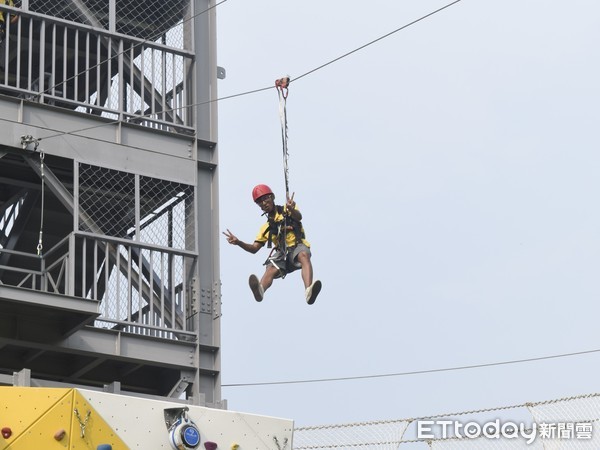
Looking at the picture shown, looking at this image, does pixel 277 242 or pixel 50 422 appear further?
pixel 277 242

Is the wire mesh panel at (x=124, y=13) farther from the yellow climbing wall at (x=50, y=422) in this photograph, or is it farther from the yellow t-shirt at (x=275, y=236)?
the yellow climbing wall at (x=50, y=422)

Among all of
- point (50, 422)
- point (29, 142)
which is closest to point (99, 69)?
point (29, 142)

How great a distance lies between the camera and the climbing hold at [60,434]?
13625 millimetres

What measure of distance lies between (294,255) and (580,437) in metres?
6.28

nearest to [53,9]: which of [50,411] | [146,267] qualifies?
[146,267]

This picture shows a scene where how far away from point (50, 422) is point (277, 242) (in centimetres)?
722

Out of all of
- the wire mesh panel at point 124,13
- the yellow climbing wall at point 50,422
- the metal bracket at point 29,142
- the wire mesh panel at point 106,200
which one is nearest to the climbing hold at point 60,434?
the yellow climbing wall at point 50,422

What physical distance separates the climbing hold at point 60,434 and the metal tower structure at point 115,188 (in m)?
7.15

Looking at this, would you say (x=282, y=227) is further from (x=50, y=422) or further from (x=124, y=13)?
(x=50, y=422)

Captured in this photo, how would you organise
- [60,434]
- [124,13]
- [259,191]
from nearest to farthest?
[60,434]
[259,191]
[124,13]

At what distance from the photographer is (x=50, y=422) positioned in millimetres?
13688

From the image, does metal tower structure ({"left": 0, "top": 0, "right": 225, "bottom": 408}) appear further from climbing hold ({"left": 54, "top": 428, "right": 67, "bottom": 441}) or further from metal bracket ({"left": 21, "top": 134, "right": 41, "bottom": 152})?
climbing hold ({"left": 54, "top": 428, "right": 67, "bottom": 441})

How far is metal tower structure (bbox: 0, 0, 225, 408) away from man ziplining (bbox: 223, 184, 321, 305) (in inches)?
93.2

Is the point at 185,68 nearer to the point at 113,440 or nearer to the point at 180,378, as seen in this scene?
the point at 180,378
